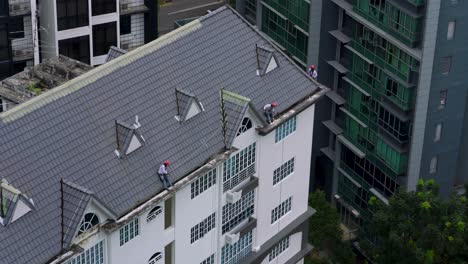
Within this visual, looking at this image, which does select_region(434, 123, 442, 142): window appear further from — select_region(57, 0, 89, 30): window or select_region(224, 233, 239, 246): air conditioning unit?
select_region(57, 0, 89, 30): window

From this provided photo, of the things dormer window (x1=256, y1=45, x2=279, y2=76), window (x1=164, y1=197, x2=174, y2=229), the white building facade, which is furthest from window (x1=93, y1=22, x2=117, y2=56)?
window (x1=164, y1=197, x2=174, y2=229)

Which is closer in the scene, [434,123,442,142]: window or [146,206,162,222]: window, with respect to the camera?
[146,206,162,222]: window

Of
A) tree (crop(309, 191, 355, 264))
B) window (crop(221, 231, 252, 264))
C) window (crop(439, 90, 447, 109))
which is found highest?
window (crop(439, 90, 447, 109))

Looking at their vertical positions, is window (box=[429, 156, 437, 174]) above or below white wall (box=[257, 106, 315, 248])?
below

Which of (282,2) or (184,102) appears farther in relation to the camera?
(282,2)

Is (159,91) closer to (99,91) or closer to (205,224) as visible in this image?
(99,91)

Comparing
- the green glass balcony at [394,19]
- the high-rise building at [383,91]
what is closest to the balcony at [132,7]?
the high-rise building at [383,91]

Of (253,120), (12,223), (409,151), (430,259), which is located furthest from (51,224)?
(409,151)
